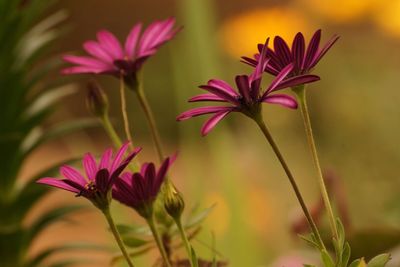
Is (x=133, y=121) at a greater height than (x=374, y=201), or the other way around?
(x=133, y=121)

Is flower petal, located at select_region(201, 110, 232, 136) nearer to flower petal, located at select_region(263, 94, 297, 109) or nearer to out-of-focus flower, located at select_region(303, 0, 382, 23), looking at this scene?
flower petal, located at select_region(263, 94, 297, 109)

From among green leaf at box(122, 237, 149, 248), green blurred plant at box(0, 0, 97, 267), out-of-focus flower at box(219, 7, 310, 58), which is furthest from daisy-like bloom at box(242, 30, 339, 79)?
out-of-focus flower at box(219, 7, 310, 58)

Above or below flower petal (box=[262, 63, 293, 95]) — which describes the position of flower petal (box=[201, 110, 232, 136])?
below

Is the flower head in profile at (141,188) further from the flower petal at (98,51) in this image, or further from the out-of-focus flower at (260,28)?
the out-of-focus flower at (260,28)

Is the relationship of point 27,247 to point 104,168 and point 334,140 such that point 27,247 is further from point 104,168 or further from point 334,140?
point 334,140

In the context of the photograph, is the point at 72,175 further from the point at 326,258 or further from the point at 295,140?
the point at 295,140

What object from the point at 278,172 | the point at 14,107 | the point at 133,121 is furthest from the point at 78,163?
the point at 133,121

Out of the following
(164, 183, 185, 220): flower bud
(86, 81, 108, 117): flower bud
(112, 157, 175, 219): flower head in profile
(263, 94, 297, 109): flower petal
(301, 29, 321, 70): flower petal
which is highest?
(86, 81, 108, 117): flower bud

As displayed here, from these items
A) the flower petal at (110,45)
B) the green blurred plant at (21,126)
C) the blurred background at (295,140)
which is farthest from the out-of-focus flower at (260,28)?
the flower petal at (110,45)
